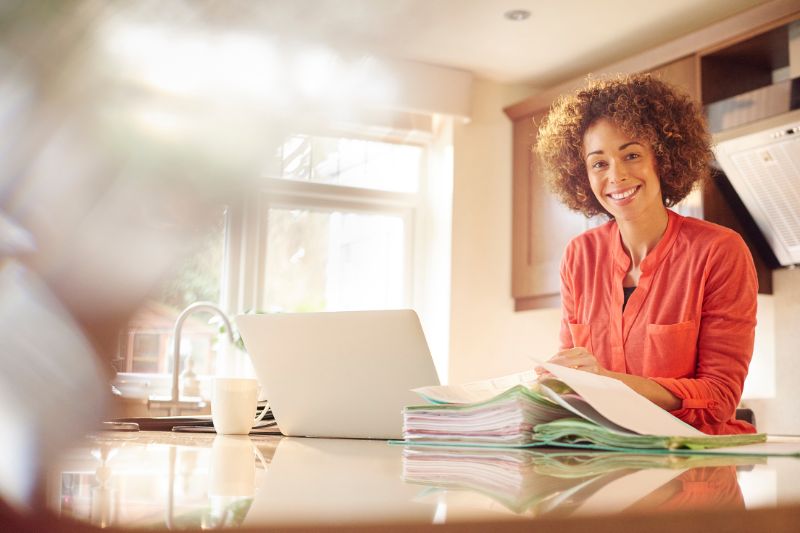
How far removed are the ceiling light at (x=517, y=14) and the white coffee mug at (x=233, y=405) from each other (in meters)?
2.64

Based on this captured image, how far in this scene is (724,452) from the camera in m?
0.71

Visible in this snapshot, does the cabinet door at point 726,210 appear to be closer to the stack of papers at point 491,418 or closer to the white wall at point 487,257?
the white wall at point 487,257

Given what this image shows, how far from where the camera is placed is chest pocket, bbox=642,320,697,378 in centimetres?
162

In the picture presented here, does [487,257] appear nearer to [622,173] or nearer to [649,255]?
[622,173]

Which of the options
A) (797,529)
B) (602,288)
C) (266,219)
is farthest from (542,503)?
(266,219)

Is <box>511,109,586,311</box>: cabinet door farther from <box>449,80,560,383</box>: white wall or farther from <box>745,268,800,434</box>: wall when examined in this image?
<box>745,268,800,434</box>: wall

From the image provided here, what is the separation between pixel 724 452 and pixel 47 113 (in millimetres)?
683

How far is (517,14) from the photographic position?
11.5 feet

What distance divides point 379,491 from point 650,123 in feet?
5.75

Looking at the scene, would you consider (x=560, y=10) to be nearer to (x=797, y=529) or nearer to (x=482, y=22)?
(x=482, y=22)

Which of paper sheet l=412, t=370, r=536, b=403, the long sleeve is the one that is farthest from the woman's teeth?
paper sheet l=412, t=370, r=536, b=403

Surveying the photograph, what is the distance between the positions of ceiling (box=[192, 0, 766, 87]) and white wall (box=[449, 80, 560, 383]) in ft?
0.93

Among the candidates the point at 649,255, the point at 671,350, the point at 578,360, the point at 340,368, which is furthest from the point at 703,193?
the point at 340,368

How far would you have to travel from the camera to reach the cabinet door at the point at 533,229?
394 centimetres
